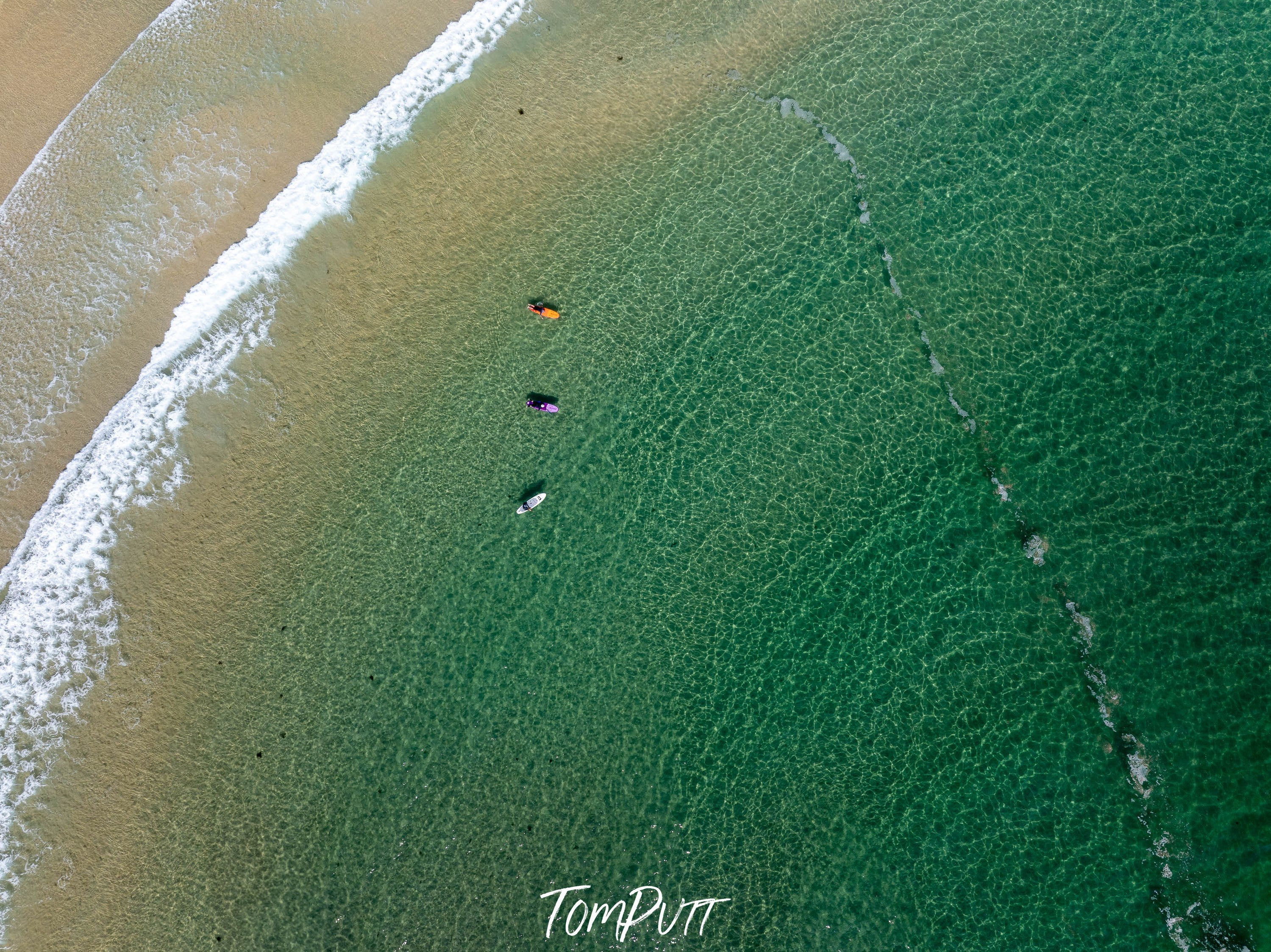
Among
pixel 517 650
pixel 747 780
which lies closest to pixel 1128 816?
pixel 747 780

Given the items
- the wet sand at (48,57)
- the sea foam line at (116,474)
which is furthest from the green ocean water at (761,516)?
the wet sand at (48,57)

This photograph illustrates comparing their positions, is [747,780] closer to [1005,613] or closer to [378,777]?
[1005,613]

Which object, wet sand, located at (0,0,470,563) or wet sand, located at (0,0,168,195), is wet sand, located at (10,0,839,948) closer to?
wet sand, located at (0,0,470,563)

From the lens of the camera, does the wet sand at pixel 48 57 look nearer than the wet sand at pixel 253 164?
No

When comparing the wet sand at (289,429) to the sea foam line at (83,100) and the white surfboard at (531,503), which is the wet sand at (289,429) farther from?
the sea foam line at (83,100)

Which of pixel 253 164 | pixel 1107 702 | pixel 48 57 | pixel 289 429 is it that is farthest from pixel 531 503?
pixel 48 57
